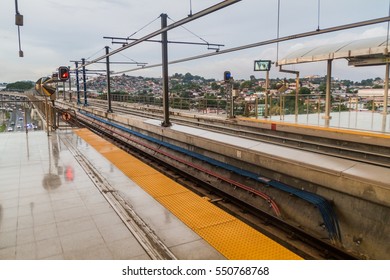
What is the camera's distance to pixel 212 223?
4535 millimetres

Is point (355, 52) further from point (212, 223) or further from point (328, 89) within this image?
point (212, 223)

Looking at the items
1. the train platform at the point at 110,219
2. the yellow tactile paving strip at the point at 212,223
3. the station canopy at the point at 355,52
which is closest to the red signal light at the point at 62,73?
the train platform at the point at 110,219

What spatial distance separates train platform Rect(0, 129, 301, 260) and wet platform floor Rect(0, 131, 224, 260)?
1cm

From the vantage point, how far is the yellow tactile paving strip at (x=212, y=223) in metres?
3.74

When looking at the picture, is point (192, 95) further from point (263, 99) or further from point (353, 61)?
point (353, 61)

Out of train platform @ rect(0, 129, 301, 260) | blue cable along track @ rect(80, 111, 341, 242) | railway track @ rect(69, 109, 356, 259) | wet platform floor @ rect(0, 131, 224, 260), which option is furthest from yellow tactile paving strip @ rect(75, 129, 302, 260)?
blue cable along track @ rect(80, 111, 341, 242)

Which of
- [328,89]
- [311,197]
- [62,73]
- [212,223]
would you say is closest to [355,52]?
[328,89]

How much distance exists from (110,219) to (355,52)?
971 centimetres

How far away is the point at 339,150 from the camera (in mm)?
8609

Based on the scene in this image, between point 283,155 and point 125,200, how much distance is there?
3110mm

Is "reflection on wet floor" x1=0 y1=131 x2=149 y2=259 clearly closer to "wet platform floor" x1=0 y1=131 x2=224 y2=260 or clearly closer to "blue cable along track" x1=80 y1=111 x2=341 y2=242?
"wet platform floor" x1=0 y1=131 x2=224 y2=260

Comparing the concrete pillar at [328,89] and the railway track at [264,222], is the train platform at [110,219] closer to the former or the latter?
the railway track at [264,222]

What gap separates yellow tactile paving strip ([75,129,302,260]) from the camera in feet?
12.3

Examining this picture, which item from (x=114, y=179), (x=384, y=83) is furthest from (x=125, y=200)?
(x=384, y=83)
